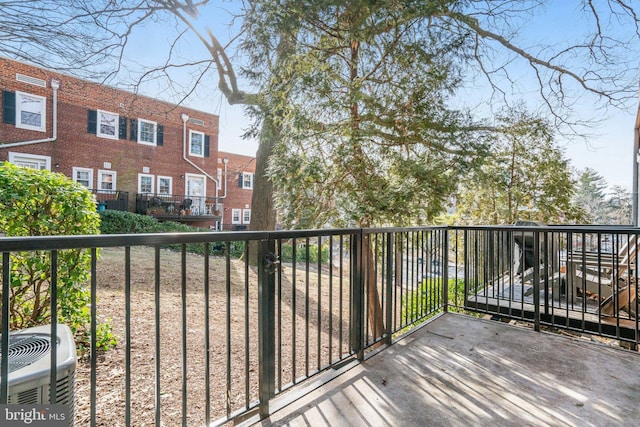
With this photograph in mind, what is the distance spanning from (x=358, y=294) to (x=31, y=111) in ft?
48.8

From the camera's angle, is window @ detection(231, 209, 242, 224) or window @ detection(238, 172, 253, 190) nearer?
window @ detection(231, 209, 242, 224)

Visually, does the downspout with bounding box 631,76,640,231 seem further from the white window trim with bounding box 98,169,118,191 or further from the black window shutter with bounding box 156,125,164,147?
the white window trim with bounding box 98,169,118,191

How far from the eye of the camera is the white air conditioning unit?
1.17 meters

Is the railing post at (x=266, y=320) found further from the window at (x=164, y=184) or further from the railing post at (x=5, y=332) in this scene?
the window at (x=164, y=184)

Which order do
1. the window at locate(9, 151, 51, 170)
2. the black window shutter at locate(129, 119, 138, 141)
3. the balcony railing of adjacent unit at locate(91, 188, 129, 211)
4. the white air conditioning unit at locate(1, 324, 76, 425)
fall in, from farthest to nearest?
the black window shutter at locate(129, 119, 138, 141) → the balcony railing of adjacent unit at locate(91, 188, 129, 211) → the window at locate(9, 151, 51, 170) → the white air conditioning unit at locate(1, 324, 76, 425)

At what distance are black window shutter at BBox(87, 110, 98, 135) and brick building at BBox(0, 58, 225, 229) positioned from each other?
3 cm

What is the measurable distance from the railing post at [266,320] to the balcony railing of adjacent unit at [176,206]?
13909 millimetres

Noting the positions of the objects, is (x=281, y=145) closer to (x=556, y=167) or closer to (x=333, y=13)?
(x=333, y=13)

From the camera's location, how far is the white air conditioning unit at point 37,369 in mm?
1171

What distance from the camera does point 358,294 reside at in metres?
2.39

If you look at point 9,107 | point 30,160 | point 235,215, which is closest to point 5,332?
point 9,107

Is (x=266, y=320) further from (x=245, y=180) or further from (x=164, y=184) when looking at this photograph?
(x=245, y=180)

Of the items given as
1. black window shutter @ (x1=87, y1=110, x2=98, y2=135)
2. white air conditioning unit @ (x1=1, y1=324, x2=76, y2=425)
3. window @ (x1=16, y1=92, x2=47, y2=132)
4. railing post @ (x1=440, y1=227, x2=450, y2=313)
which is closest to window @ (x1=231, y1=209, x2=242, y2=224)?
black window shutter @ (x1=87, y1=110, x2=98, y2=135)

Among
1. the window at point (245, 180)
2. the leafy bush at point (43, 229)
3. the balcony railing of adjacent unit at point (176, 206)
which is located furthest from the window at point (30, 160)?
the leafy bush at point (43, 229)
